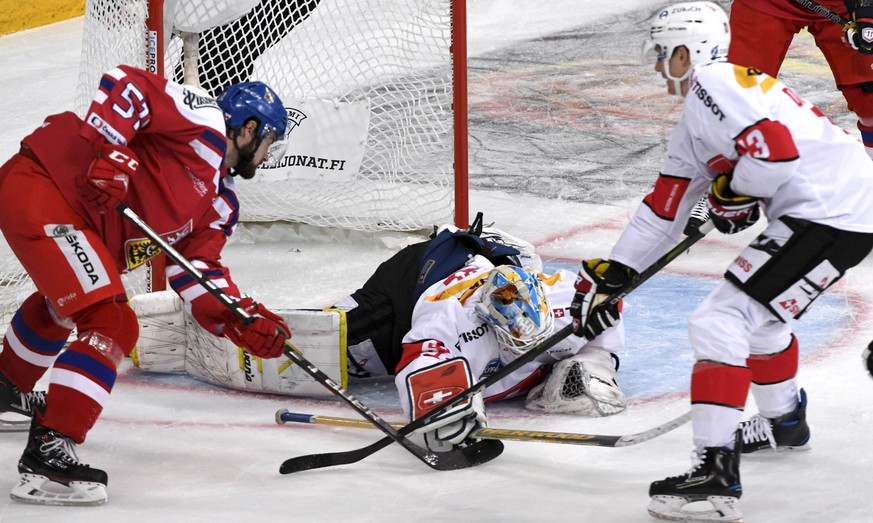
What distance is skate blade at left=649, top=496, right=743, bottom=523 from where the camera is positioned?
9.18ft

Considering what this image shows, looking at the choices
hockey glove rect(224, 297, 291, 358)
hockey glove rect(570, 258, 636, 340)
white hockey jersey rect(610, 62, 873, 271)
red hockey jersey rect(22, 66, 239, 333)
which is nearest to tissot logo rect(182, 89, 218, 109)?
red hockey jersey rect(22, 66, 239, 333)

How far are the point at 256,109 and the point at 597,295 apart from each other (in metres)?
0.93

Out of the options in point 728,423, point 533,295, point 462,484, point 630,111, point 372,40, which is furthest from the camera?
point 630,111

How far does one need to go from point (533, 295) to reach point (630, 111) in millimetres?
3590

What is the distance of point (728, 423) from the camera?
281 centimetres

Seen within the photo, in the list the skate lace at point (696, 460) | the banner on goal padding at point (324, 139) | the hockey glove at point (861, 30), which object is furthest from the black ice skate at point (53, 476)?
the hockey glove at point (861, 30)

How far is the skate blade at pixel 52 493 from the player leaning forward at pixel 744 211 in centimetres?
125

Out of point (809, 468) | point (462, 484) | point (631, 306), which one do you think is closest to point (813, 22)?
point (631, 306)

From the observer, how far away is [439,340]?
11.4 ft

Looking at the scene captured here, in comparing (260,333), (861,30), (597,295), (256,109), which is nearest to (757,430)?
(597,295)

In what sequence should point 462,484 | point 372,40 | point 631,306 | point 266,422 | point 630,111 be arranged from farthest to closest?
point 630,111 < point 372,40 < point 631,306 < point 266,422 < point 462,484

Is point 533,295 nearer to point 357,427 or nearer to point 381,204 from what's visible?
point 357,427

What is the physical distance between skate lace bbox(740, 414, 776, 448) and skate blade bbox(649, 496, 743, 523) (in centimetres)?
39

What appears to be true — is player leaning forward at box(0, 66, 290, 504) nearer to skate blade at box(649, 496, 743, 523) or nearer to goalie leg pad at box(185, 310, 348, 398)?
goalie leg pad at box(185, 310, 348, 398)
